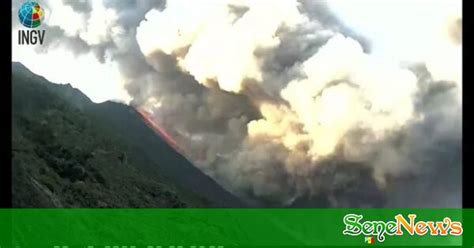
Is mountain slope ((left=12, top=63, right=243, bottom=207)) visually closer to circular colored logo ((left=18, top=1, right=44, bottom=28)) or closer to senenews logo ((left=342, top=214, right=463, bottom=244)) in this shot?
circular colored logo ((left=18, top=1, right=44, bottom=28))

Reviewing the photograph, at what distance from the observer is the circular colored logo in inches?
518

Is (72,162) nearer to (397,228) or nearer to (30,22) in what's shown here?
(30,22)

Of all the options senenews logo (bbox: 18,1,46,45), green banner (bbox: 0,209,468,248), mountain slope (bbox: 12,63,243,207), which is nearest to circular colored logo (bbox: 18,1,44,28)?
senenews logo (bbox: 18,1,46,45)

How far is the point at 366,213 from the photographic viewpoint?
41.3 feet

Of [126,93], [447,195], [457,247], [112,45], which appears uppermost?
[112,45]

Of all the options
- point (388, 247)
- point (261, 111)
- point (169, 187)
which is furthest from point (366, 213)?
point (169, 187)

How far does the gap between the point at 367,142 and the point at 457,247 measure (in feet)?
7.69

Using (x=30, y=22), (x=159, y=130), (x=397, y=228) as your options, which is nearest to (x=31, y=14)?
(x=30, y=22)

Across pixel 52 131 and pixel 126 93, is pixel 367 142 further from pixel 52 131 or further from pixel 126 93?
pixel 52 131

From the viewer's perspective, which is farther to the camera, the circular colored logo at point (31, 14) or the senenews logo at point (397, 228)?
the circular colored logo at point (31, 14)

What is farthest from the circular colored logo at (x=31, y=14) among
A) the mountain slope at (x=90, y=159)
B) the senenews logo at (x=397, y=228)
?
the senenews logo at (x=397, y=228)

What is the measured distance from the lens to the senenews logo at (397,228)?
40.5ft

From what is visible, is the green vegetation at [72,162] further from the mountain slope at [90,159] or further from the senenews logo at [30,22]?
the senenews logo at [30,22]

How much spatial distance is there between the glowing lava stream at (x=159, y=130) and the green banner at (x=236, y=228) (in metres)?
1.25
